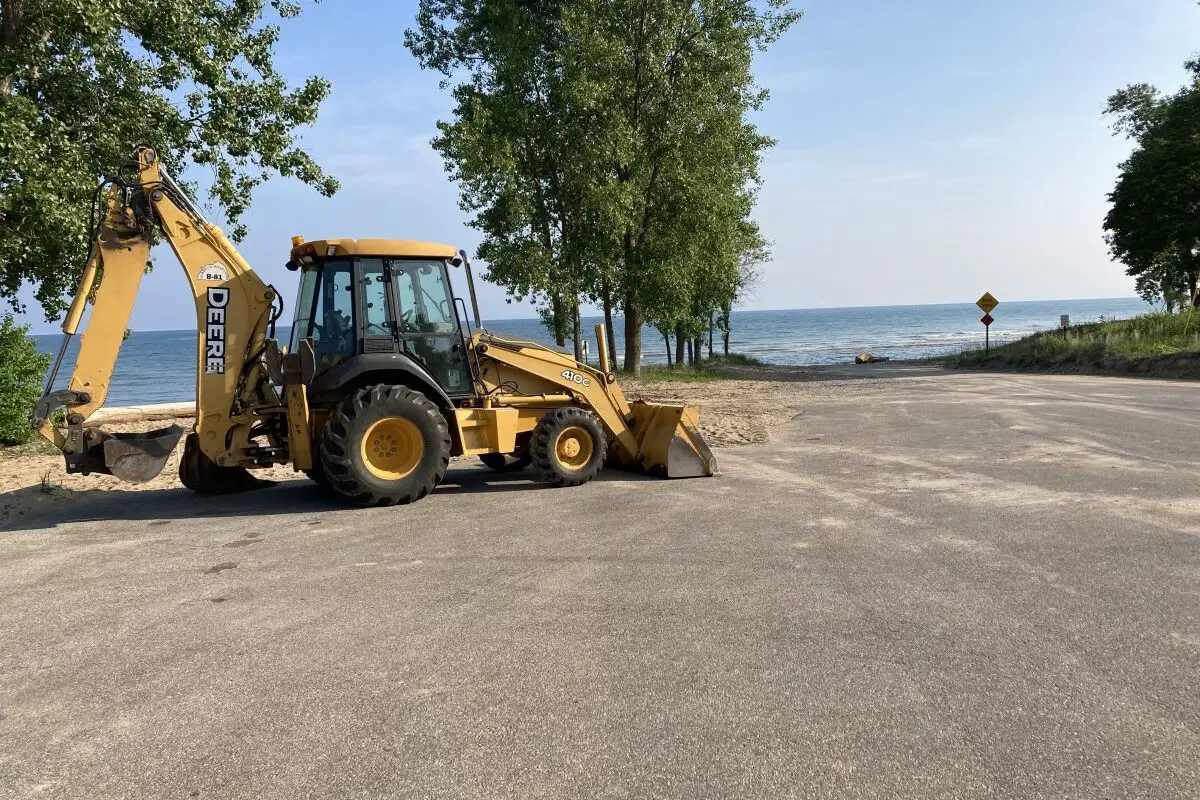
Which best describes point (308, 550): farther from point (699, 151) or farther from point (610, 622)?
point (699, 151)

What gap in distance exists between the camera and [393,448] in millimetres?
8570

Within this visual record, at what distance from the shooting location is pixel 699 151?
24562 millimetres

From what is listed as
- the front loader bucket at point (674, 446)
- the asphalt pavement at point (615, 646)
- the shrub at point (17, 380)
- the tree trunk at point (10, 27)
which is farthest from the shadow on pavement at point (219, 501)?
the tree trunk at point (10, 27)

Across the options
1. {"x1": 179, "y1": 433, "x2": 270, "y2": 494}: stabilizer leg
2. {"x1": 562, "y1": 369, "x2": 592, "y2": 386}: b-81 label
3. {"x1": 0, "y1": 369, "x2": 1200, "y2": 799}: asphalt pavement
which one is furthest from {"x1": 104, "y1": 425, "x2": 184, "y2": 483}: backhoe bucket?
{"x1": 562, "y1": 369, "x2": 592, "y2": 386}: b-81 label

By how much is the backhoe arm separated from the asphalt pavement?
2.41ft

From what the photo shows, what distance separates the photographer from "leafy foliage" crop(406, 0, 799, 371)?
2311 cm

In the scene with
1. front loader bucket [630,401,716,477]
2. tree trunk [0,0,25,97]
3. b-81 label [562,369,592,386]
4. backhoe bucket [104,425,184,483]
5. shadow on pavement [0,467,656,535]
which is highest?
tree trunk [0,0,25,97]

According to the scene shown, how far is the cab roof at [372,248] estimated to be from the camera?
8539mm

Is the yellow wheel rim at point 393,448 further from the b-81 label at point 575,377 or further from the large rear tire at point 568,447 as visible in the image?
the b-81 label at point 575,377

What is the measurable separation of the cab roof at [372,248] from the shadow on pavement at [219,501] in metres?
2.48

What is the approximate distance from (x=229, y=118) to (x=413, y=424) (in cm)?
766

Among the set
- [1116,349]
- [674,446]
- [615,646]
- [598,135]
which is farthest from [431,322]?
[1116,349]

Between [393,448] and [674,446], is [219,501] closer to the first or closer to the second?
[393,448]

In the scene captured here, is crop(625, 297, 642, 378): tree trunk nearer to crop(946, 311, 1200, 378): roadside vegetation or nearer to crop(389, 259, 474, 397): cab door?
crop(946, 311, 1200, 378): roadside vegetation
